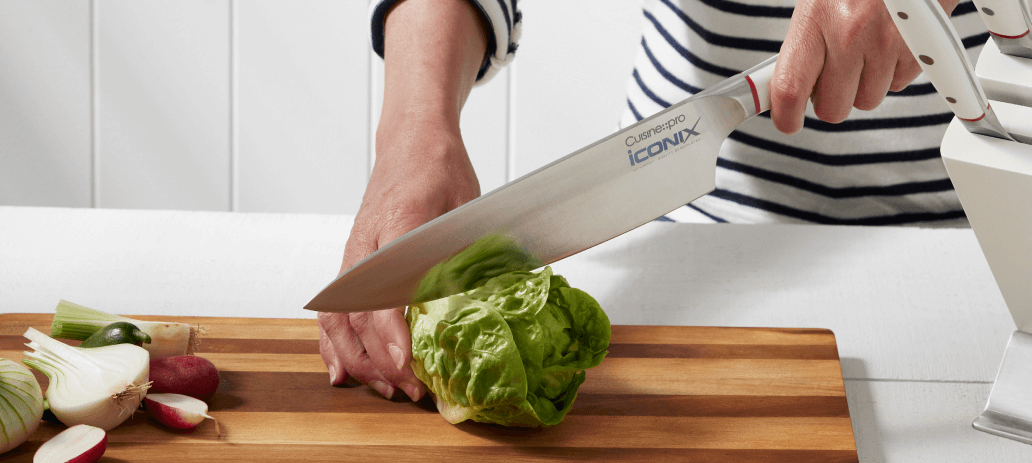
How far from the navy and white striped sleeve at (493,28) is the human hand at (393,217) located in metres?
0.23

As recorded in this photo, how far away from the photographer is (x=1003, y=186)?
0.79 metres

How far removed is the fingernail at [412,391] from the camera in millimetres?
919

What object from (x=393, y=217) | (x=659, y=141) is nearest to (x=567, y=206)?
(x=659, y=141)

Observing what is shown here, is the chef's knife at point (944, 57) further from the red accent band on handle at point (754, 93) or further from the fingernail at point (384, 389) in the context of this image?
the fingernail at point (384, 389)

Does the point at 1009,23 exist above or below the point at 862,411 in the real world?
above

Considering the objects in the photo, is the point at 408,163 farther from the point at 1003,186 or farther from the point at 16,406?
the point at 1003,186

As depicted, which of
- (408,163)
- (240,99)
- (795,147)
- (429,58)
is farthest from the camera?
(240,99)

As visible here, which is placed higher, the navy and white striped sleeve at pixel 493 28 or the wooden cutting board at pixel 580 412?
the navy and white striped sleeve at pixel 493 28

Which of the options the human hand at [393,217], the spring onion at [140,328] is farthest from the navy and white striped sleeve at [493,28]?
the spring onion at [140,328]

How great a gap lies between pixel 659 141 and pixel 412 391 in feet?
1.40

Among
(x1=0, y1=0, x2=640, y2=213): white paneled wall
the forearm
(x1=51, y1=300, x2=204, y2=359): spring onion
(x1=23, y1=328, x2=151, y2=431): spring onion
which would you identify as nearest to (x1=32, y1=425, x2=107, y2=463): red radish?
(x1=23, y1=328, x2=151, y2=431): spring onion

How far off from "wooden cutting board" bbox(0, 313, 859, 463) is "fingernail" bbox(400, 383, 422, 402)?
0.05 ft

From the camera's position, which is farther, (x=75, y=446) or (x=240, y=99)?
(x=240, y=99)

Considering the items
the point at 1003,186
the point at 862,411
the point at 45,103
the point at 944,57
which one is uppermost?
the point at 944,57
